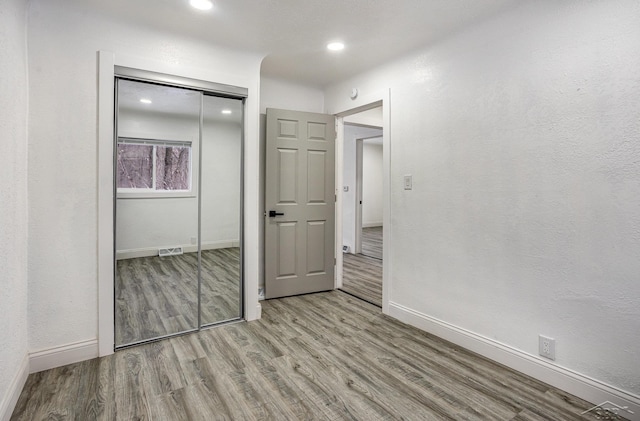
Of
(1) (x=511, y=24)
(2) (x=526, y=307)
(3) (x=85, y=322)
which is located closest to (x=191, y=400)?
(3) (x=85, y=322)

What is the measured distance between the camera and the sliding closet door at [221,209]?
2852 millimetres

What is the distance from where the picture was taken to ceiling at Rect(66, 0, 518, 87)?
7.27 feet

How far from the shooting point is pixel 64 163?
86.9 inches

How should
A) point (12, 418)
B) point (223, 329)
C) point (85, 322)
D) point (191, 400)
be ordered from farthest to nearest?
point (223, 329) < point (85, 322) < point (191, 400) < point (12, 418)

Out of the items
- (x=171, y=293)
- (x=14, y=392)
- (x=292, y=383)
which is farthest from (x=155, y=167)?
(x=292, y=383)

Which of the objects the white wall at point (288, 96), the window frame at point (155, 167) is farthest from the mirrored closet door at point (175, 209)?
the white wall at point (288, 96)

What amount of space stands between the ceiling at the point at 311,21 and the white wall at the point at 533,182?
0.22m

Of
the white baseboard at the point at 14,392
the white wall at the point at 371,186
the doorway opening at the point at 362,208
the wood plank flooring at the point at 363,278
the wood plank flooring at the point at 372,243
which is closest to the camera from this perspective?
the white baseboard at the point at 14,392

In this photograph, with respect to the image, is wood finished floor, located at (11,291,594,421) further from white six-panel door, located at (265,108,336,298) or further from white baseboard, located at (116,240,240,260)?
white six-panel door, located at (265,108,336,298)

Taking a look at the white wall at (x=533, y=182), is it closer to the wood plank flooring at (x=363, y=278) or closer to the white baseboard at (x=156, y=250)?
the wood plank flooring at (x=363, y=278)

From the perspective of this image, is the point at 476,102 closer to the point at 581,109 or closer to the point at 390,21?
the point at 581,109

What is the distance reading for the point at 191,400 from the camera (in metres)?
1.86

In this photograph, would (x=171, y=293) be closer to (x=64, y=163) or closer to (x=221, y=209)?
(x=221, y=209)

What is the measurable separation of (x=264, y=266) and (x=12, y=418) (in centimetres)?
220
